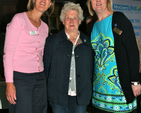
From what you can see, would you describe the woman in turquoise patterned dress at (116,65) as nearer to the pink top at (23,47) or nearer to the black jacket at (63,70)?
the black jacket at (63,70)

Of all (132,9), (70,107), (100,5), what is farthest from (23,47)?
(132,9)

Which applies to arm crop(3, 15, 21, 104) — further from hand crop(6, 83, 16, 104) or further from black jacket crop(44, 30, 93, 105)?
black jacket crop(44, 30, 93, 105)

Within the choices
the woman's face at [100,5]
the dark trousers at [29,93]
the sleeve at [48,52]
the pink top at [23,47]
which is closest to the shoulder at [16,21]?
the pink top at [23,47]

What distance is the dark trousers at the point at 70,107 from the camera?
183 cm

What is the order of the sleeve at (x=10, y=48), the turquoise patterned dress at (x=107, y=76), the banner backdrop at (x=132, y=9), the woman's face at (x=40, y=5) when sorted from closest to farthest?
the sleeve at (x=10, y=48) < the turquoise patterned dress at (x=107, y=76) < the woman's face at (x=40, y=5) < the banner backdrop at (x=132, y=9)

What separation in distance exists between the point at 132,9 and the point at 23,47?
3.53 m

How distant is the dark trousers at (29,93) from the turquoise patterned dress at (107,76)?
693mm

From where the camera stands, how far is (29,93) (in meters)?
1.73

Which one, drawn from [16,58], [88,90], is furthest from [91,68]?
[16,58]

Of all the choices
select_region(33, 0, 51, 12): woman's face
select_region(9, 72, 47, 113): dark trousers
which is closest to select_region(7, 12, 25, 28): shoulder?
select_region(33, 0, 51, 12): woman's face

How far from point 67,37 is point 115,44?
0.59 metres

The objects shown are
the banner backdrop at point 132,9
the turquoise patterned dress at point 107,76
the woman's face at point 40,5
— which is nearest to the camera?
the turquoise patterned dress at point 107,76

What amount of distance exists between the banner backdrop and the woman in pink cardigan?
2705mm

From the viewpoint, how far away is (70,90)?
1828 mm
